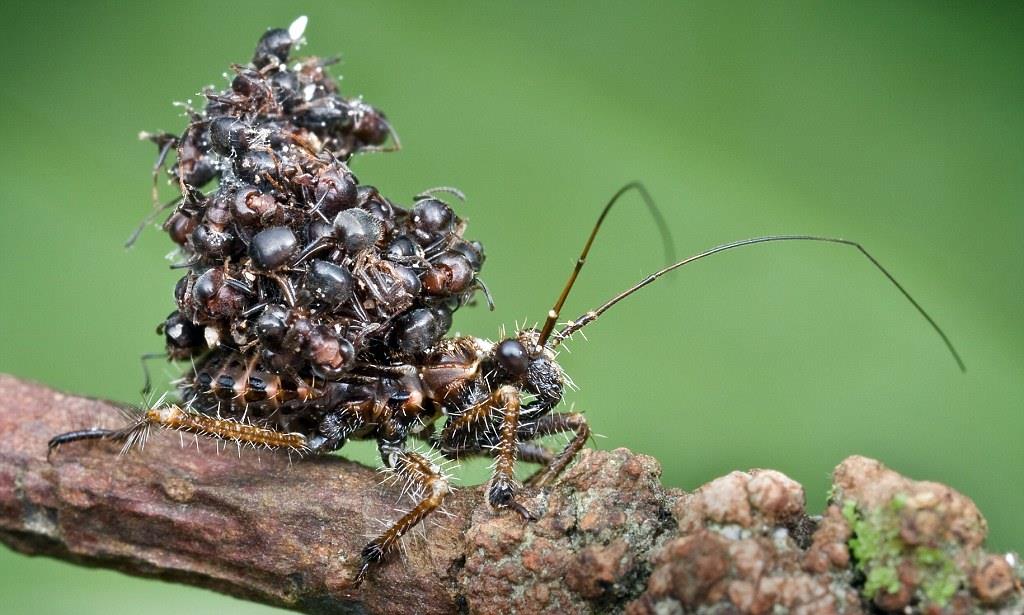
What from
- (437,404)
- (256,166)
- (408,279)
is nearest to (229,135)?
(256,166)

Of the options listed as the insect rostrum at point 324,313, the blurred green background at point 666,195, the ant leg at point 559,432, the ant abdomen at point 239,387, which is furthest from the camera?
the blurred green background at point 666,195

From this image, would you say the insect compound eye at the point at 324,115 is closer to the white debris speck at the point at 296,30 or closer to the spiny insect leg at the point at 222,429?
the white debris speck at the point at 296,30

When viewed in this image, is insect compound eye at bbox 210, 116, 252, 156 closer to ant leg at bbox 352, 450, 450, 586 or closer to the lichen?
ant leg at bbox 352, 450, 450, 586

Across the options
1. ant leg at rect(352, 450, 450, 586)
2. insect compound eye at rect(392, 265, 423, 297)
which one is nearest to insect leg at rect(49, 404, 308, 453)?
ant leg at rect(352, 450, 450, 586)

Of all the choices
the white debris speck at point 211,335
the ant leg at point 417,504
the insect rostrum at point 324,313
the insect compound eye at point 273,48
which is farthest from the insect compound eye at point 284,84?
the ant leg at point 417,504

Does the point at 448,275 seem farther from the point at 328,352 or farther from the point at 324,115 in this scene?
the point at 324,115
